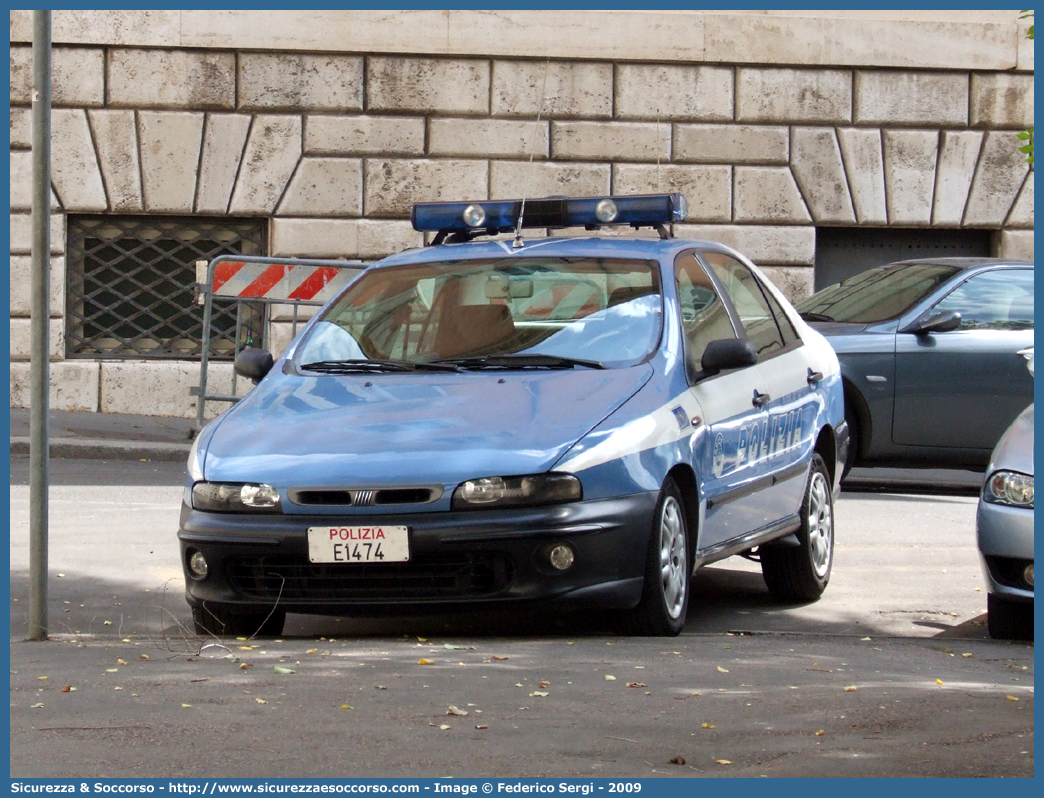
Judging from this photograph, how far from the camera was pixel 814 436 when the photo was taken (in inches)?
320

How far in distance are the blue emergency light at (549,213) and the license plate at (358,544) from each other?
2.28m

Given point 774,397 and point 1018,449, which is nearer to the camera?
point 1018,449

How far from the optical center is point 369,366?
7023mm

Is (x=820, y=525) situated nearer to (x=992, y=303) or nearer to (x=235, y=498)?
(x=235, y=498)

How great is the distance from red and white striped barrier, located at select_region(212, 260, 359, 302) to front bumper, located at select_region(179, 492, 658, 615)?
871 centimetres

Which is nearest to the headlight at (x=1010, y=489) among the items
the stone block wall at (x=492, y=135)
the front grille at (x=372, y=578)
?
the front grille at (x=372, y=578)

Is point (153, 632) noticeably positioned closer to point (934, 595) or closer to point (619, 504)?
point (619, 504)

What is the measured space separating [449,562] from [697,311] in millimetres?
1785

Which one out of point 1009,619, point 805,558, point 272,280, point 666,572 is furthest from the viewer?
point 272,280

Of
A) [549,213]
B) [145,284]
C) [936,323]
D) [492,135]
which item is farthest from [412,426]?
[145,284]

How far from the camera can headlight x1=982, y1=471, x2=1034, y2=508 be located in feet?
22.7

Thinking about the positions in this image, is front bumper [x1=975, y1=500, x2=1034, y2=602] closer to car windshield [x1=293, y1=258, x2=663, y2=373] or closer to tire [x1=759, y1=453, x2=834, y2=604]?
tire [x1=759, y1=453, x2=834, y2=604]

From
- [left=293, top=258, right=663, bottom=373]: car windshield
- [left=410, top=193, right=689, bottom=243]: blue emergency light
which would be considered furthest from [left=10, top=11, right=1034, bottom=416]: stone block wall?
[left=293, top=258, right=663, bottom=373]: car windshield

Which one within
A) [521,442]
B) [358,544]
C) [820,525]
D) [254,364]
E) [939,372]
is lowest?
[820,525]
